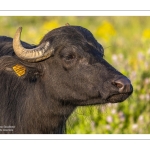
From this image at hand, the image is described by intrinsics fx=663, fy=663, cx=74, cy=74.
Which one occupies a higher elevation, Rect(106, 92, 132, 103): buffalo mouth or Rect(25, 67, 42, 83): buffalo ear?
Rect(25, 67, 42, 83): buffalo ear

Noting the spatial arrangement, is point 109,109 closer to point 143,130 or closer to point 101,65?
point 143,130

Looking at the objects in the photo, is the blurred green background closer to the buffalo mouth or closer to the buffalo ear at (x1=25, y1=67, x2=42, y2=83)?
the buffalo mouth

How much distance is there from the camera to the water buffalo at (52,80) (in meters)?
9.39

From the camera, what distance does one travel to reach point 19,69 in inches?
379

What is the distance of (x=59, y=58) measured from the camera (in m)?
9.55

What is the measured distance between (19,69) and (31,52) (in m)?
0.31

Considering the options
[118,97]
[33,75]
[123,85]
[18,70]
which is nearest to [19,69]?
[18,70]

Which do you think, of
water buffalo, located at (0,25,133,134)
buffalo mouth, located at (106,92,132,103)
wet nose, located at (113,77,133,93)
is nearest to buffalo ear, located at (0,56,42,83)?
water buffalo, located at (0,25,133,134)

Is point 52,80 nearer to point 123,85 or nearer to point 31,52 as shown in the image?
point 31,52

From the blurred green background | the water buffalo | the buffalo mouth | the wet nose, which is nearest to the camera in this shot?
the wet nose

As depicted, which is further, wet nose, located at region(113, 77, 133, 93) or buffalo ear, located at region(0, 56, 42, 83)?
buffalo ear, located at region(0, 56, 42, 83)

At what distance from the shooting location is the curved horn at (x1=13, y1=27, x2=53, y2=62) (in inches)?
376
